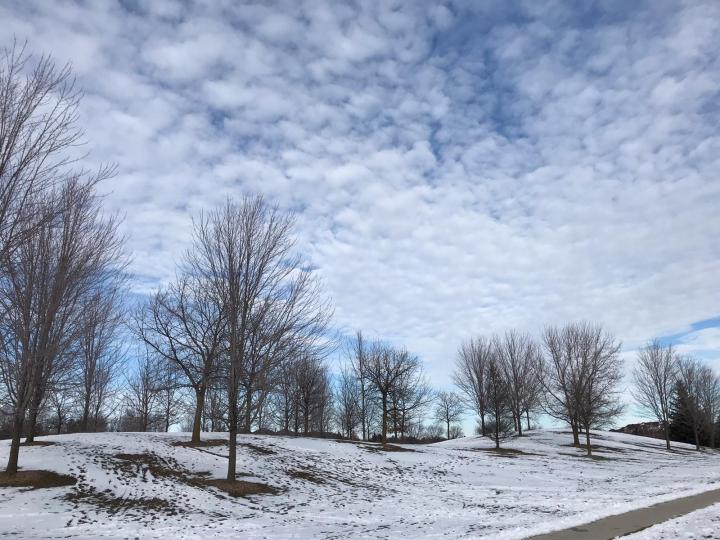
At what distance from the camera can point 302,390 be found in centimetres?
3919

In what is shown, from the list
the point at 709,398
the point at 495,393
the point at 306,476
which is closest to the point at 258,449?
the point at 306,476

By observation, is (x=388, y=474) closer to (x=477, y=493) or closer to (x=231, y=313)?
(x=477, y=493)

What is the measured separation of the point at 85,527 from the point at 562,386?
33.9 metres

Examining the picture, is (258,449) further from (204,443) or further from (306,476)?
(306,476)

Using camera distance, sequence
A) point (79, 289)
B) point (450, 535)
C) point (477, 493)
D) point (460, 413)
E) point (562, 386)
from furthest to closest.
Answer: point (460, 413) < point (562, 386) < point (477, 493) < point (79, 289) < point (450, 535)

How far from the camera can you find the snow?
26.5ft

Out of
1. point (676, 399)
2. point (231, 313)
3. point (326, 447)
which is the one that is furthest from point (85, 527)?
point (676, 399)

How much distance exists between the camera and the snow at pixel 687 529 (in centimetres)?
809

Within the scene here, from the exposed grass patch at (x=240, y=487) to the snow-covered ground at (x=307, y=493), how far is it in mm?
364

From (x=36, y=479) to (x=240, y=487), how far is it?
523 cm

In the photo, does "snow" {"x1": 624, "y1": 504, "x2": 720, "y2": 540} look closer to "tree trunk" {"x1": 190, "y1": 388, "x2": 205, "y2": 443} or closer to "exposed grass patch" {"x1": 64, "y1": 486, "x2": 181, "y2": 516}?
"exposed grass patch" {"x1": 64, "y1": 486, "x2": 181, "y2": 516}

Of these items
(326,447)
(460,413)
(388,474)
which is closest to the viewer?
(388,474)

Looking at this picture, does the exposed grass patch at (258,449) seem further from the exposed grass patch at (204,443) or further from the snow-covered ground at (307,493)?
the exposed grass patch at (204,443)

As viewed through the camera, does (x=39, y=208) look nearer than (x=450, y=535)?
Yes
